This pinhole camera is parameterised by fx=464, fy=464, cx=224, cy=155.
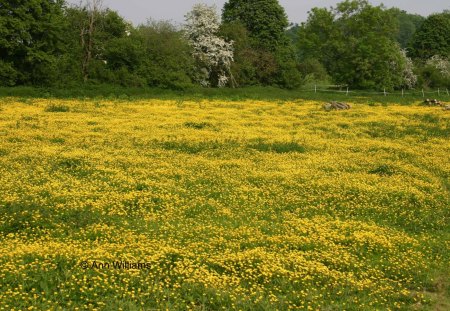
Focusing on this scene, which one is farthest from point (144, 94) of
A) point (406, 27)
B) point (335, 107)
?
point (406, 27)

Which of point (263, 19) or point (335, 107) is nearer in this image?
point (335, 107)

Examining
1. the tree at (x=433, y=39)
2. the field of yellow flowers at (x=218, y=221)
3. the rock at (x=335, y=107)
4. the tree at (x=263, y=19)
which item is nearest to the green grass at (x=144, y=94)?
the rock at (x=335, y=107)

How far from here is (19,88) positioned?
38375 mm

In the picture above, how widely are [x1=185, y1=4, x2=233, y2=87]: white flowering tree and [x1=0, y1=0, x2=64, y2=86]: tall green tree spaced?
1865 centimetres

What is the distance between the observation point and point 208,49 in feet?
194

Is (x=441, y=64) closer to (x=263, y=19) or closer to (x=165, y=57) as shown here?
(x=263, y=19)

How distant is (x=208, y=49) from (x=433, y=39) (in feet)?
190

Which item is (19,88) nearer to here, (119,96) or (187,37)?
(119,96)

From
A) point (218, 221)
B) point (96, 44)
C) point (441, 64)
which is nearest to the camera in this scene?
point (218, 221)

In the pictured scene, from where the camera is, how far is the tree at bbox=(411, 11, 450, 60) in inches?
3681

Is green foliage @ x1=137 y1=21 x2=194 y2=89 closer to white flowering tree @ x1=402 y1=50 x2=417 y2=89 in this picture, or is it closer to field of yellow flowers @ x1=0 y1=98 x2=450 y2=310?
field of yellow flowers @ x1=0 y1=98 x2=450 y2=310

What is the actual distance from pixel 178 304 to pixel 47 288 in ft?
6.94

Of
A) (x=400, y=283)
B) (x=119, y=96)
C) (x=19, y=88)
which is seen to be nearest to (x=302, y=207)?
(x=400, y=283)

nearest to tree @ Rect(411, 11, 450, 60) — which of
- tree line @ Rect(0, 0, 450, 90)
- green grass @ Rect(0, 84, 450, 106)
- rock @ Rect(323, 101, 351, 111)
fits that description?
tree line @ Rect(0, 0, 450, 90)
